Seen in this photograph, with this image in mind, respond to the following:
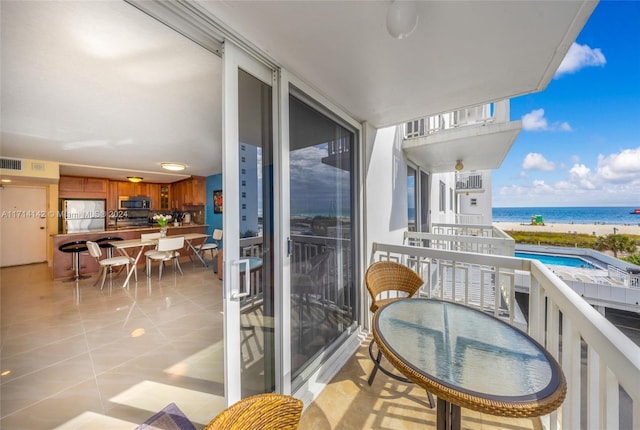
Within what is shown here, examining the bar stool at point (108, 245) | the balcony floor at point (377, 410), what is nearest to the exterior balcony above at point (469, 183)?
the balcony floor at point (377, 410)

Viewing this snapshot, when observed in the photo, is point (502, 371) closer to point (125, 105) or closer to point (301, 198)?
point (301, 198)

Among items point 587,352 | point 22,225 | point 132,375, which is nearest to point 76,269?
point 22,225

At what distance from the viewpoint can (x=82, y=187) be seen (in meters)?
5.83

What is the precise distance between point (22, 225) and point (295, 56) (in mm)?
8430

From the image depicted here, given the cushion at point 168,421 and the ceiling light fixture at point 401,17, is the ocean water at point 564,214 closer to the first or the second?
the ceiling light fixture at point 401,17

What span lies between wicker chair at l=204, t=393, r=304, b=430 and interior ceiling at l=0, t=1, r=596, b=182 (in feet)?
5.02

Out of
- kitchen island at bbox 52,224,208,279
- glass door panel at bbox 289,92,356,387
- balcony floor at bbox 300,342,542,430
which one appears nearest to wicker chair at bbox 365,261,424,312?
glass door panel at bbox 289,92,356,387

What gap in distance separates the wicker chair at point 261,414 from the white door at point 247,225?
0.58 metres

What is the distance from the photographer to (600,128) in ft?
49.4

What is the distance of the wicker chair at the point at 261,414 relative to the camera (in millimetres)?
558

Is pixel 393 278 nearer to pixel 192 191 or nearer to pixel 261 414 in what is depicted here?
pixel 261 414

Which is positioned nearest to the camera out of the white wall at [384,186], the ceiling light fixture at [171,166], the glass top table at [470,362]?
the glass top table at [470,362]

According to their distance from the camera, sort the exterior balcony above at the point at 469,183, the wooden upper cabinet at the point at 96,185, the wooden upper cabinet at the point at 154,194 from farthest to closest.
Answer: the exterior balcony above at the point at 469,183 < the wooden upper cabinet at the point at 154,194 < the wooden upper cabinet at the point at 96,185

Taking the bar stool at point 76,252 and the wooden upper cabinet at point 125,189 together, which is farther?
the wooden upper cabinet at point 125,189
